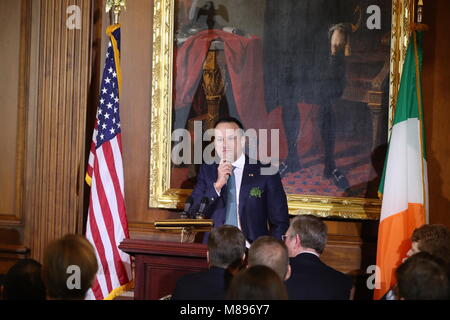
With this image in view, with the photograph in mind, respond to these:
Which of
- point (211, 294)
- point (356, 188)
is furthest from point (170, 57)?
point (211, 294)

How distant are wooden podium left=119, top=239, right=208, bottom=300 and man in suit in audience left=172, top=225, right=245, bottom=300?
90 cm

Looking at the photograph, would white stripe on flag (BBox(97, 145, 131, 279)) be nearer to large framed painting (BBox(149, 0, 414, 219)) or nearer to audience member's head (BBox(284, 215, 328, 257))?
large framed painting (BBox(149, 0, 414, 219))

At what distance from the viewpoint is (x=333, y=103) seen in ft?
19.8

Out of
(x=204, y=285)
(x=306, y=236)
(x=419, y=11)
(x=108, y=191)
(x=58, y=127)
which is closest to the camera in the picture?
(x=204, y=285)

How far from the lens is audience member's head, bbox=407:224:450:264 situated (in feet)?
11.7

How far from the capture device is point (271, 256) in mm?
3088

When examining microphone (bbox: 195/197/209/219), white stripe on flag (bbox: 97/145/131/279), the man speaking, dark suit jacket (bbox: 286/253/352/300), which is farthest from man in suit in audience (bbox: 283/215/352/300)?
white stripe on flag (bbox: 97/145/131/279)

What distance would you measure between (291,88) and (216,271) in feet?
10.5

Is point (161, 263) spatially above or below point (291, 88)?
below

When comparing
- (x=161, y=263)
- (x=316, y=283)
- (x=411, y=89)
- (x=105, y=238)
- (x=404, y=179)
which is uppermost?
(x=411, y=89)

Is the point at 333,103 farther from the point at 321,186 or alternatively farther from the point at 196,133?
the point at 196,133

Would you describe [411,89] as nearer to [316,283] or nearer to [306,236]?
[306,236]

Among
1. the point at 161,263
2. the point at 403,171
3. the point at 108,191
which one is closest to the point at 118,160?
the point at 108,191

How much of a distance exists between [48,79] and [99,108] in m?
0.84
